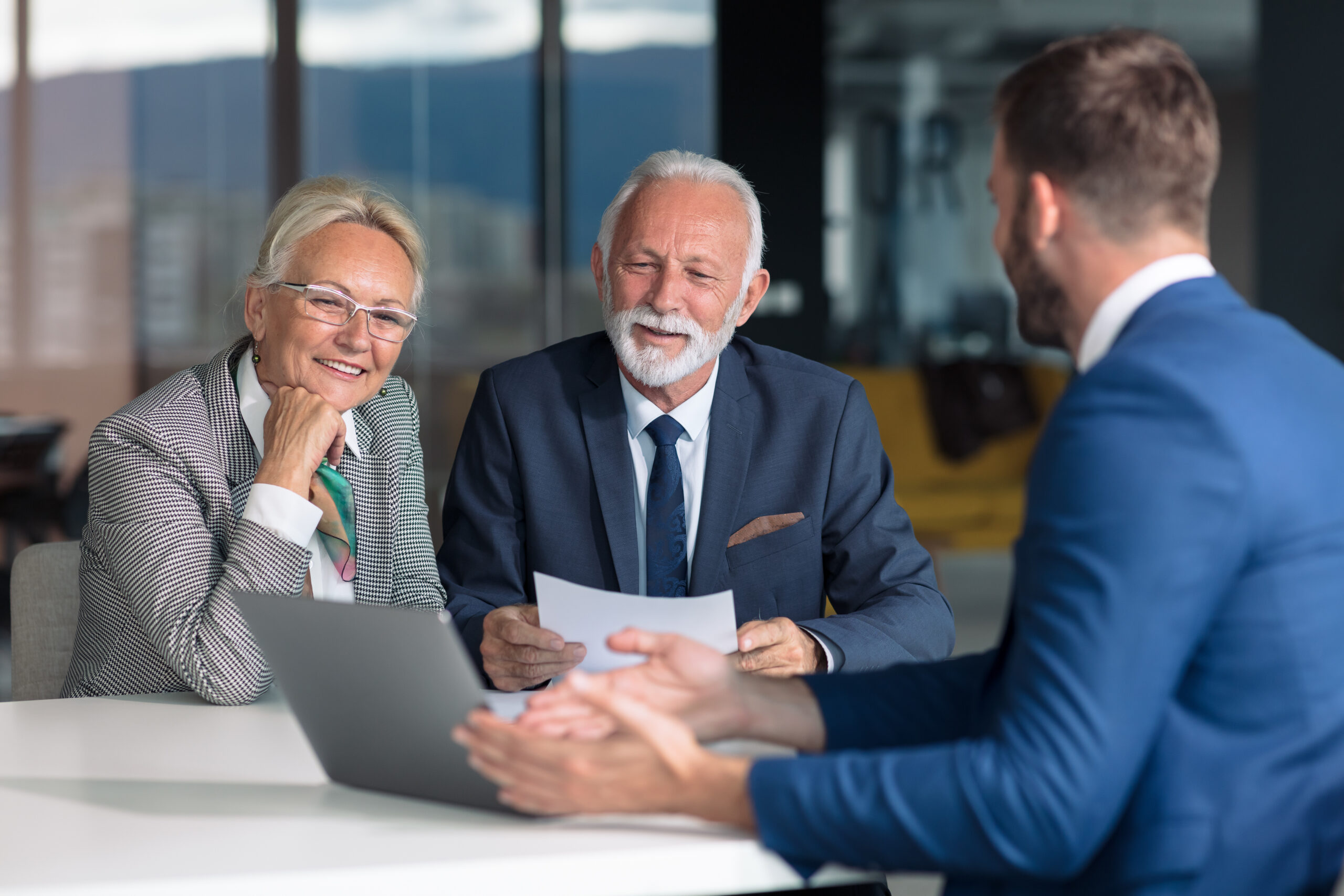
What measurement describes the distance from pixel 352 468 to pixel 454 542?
23 centimetres

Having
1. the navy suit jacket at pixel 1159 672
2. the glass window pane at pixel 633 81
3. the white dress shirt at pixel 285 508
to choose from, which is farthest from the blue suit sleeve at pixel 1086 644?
the glass window pane at pixel 633 81

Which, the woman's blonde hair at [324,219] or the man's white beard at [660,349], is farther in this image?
the man's white beard at [660,349]

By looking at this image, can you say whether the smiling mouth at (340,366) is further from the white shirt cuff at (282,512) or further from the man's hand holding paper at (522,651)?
the man's hand holding paper at (522,651)

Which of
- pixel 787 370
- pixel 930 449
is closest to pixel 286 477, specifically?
pixel 787 370

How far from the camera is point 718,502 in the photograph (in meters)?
1.98

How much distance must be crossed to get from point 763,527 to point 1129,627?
1.12 m

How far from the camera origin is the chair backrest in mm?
1855

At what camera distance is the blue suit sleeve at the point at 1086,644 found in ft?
2.85

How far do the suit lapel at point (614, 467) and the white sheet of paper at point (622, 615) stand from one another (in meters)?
0.52

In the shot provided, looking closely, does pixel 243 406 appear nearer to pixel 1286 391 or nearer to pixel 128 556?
pixel 128 556

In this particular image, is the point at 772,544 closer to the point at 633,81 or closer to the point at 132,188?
the point at 132,188

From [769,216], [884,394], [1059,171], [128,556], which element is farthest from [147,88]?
[1059,171]

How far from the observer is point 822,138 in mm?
6570

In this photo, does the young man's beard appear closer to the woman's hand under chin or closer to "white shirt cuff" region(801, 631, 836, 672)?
"white shirt cuff" region(801, 631, 836, 672)
